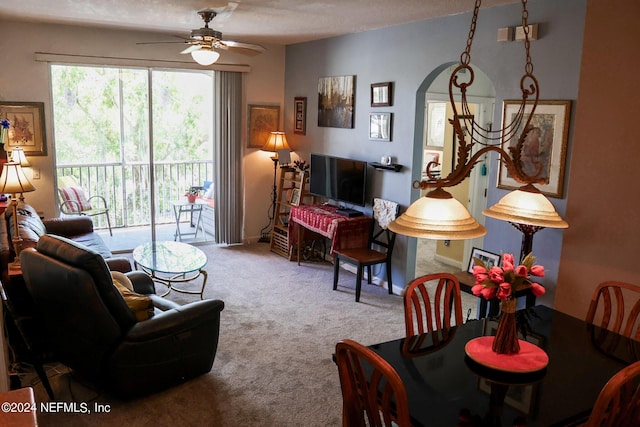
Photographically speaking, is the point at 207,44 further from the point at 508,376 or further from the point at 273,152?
the point at 508,376

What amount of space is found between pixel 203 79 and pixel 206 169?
1.39m

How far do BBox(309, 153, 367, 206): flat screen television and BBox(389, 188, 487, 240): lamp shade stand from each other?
3.51 metres

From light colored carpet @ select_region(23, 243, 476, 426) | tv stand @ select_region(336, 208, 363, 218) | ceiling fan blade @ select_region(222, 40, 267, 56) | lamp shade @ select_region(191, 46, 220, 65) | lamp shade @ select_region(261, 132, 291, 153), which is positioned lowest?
light colored carpet @ select_region(23, 243, 476, 426)

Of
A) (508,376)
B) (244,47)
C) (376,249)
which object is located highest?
(244,47)

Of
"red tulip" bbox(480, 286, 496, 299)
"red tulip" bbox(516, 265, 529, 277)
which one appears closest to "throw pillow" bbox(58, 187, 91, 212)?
"red tulip" bbox(480, 286, 496, 299)

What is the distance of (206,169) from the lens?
8.34 metres

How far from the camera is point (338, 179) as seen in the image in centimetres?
591

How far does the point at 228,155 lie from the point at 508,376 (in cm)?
522

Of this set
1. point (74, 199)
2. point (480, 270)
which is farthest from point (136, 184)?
point (480, 270)

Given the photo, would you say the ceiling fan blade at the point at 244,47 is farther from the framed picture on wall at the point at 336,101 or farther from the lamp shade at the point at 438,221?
the lamp shade at the point at 438,221

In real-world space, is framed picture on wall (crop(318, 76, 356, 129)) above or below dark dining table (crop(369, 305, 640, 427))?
above

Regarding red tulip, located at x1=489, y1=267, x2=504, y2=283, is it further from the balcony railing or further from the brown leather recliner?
the balcony railing

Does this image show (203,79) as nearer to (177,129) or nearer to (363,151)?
(177,129)

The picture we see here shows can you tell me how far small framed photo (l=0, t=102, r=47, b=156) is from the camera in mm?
5574
